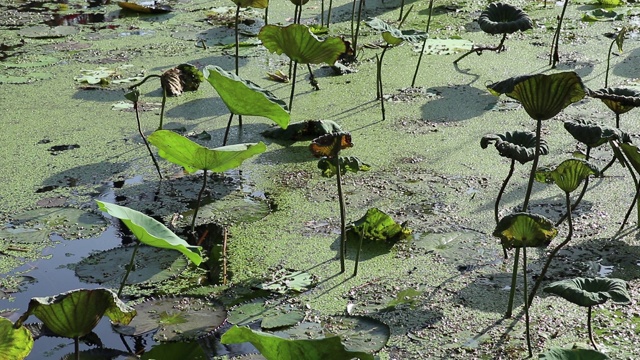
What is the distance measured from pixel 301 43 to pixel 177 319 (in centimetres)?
136

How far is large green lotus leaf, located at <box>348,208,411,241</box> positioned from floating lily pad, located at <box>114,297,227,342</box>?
0.55 meters

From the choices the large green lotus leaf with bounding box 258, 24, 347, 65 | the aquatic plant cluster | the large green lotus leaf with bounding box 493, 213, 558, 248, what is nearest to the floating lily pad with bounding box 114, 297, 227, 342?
the aquatic plant cluster

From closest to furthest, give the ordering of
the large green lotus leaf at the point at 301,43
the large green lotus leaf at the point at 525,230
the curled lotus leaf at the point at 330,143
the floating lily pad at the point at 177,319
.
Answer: the large green lotus leaf at the point at 525,230, the floating lily pad at the point at 177,319, the curled lotus leaf at the point at 330,143, the large green lotus leaf at the point at 301,43

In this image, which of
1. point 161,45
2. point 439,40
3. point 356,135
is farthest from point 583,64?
point 161,45


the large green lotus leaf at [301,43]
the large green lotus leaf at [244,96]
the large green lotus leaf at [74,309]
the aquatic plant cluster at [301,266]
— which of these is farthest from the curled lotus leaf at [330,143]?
the large green lotus leaf at [301,43]

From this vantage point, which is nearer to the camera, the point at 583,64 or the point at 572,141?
the point at 572,141

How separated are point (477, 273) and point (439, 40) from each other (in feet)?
7.22

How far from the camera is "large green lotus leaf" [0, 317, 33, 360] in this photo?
5.71 ft

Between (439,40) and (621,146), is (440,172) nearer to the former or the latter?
(621,146)

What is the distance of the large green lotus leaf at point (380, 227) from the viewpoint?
256 centimetres

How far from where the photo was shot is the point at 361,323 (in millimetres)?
2137

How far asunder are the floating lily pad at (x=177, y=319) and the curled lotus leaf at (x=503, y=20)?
2008 millimetres

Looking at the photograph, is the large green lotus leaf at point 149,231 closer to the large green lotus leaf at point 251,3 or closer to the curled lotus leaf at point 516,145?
the curled lotus leaf at point 516,145

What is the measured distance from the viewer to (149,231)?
203cm
